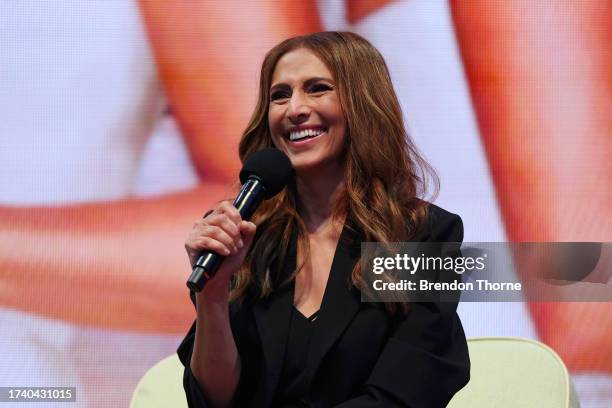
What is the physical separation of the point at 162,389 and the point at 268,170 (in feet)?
2.51

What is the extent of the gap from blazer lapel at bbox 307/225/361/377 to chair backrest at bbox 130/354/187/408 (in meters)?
0.56

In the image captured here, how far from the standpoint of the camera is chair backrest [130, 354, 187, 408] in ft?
6.02

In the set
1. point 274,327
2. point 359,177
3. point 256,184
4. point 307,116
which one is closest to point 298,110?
point 307,116

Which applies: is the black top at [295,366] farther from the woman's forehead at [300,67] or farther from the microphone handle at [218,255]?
the woman's forehead at [300,67]

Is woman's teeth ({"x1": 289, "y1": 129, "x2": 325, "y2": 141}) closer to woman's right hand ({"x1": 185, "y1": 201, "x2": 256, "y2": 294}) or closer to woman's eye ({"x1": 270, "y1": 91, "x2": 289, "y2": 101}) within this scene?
woman's eye ({"x1": 270, "y1": 91, "x2": 289, "y2": 101})

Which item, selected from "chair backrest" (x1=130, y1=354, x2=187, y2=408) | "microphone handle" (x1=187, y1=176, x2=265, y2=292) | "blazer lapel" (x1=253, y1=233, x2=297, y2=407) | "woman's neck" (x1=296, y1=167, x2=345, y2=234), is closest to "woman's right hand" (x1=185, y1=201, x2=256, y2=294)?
"microphone handle" (x1=187, y1=176, x2=265, y2=292)

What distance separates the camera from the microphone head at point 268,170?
4.19ft

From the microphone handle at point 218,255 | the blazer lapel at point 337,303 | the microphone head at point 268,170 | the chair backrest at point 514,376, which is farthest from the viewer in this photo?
the chair backrest at point 514,376

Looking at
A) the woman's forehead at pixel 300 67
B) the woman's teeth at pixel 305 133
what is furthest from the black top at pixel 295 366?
the woman's forehead at pixel 300 67

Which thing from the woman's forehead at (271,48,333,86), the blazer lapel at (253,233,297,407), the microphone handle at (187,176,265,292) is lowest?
the blazer lapel at (253,233,297,407)

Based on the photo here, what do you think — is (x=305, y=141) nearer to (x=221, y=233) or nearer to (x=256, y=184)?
(x=256, y=184)

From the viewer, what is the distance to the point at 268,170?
1.29 m

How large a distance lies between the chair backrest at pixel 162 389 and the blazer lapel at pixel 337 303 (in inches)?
21.9

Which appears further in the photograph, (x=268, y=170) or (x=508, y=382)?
(x=508, y=382)
